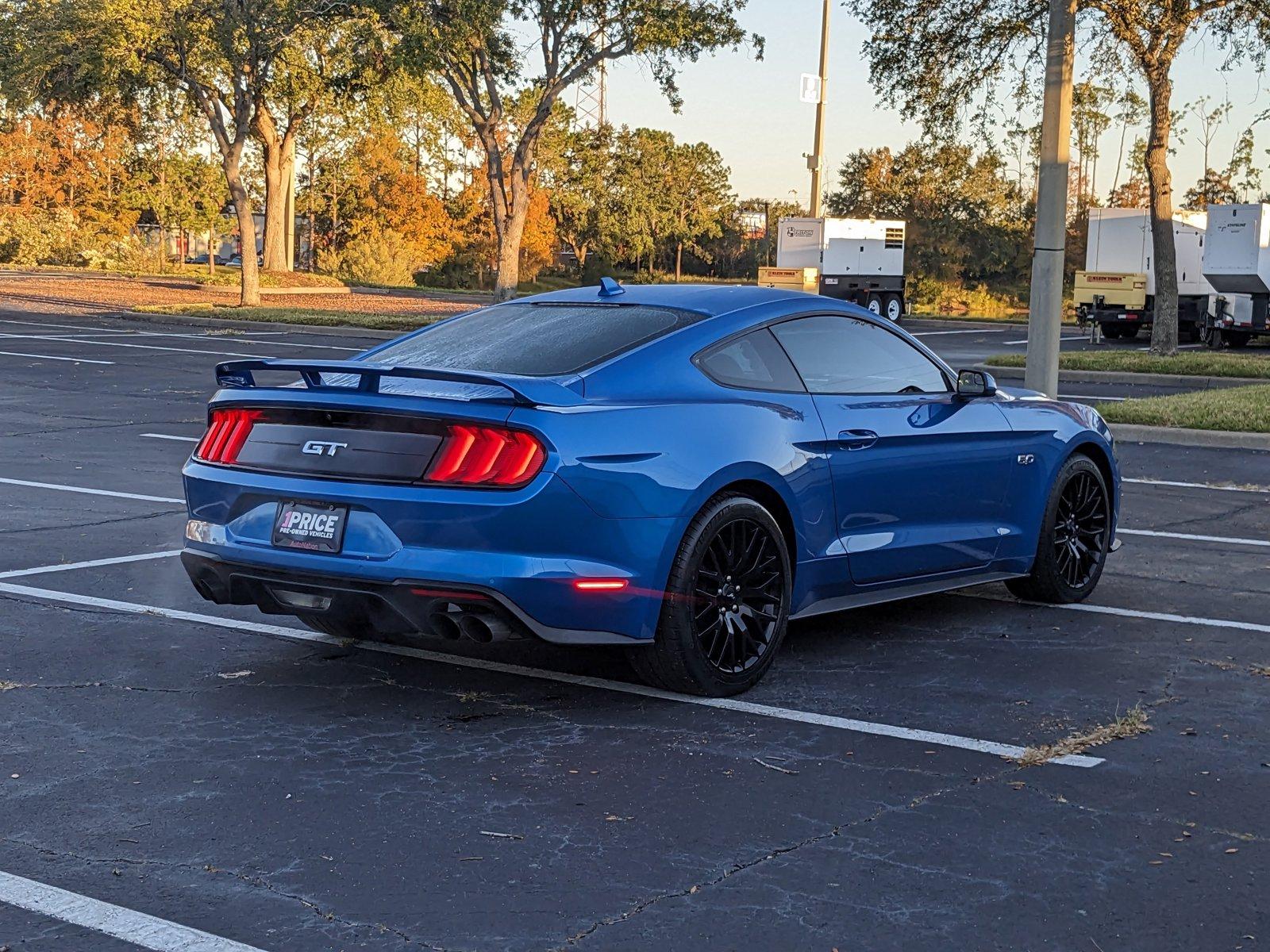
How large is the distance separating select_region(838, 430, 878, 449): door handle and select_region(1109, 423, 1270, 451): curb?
31.5 ft

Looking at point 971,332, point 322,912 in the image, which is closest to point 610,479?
point 322,912

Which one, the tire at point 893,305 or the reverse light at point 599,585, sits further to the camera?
the tire at point 893,305

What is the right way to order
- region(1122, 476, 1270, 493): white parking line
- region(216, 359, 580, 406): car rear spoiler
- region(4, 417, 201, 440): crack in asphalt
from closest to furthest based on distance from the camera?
region(216, 359, 580, 406): car rear spoiler → region(1122, 476, 1270, 493): white parking line → region(4, 417, 201, 440): crack in asphalt

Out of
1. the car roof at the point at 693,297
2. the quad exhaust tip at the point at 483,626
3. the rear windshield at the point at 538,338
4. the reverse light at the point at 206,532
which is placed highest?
the car roof at the point at 693,297

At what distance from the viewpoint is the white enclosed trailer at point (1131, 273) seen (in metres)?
35.8

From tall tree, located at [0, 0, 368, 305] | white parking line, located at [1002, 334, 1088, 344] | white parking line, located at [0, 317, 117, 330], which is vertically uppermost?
tall tree, located at [0, 0, 368, 305]

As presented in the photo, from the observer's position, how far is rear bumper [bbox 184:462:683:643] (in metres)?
5.37

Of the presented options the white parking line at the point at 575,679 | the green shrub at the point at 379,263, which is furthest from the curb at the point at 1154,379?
the green shrub at the point at 379,263

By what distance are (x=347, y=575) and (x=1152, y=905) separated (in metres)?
2.83

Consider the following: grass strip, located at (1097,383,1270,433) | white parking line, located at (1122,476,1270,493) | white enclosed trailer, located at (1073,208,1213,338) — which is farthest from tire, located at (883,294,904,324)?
white parking line, located at (1122,476,1270,493)

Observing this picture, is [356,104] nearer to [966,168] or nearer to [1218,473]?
A: [966,168]

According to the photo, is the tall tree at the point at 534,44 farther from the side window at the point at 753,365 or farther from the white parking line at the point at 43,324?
the side window at the point at 753,365

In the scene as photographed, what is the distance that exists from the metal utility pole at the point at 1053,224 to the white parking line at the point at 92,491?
8149mm

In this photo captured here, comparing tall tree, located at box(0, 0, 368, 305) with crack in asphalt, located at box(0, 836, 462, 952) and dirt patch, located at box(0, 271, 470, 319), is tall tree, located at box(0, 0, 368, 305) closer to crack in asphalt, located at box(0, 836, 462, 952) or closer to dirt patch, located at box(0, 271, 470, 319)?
dirt patch, located at box(0, 271, 470, 319)
